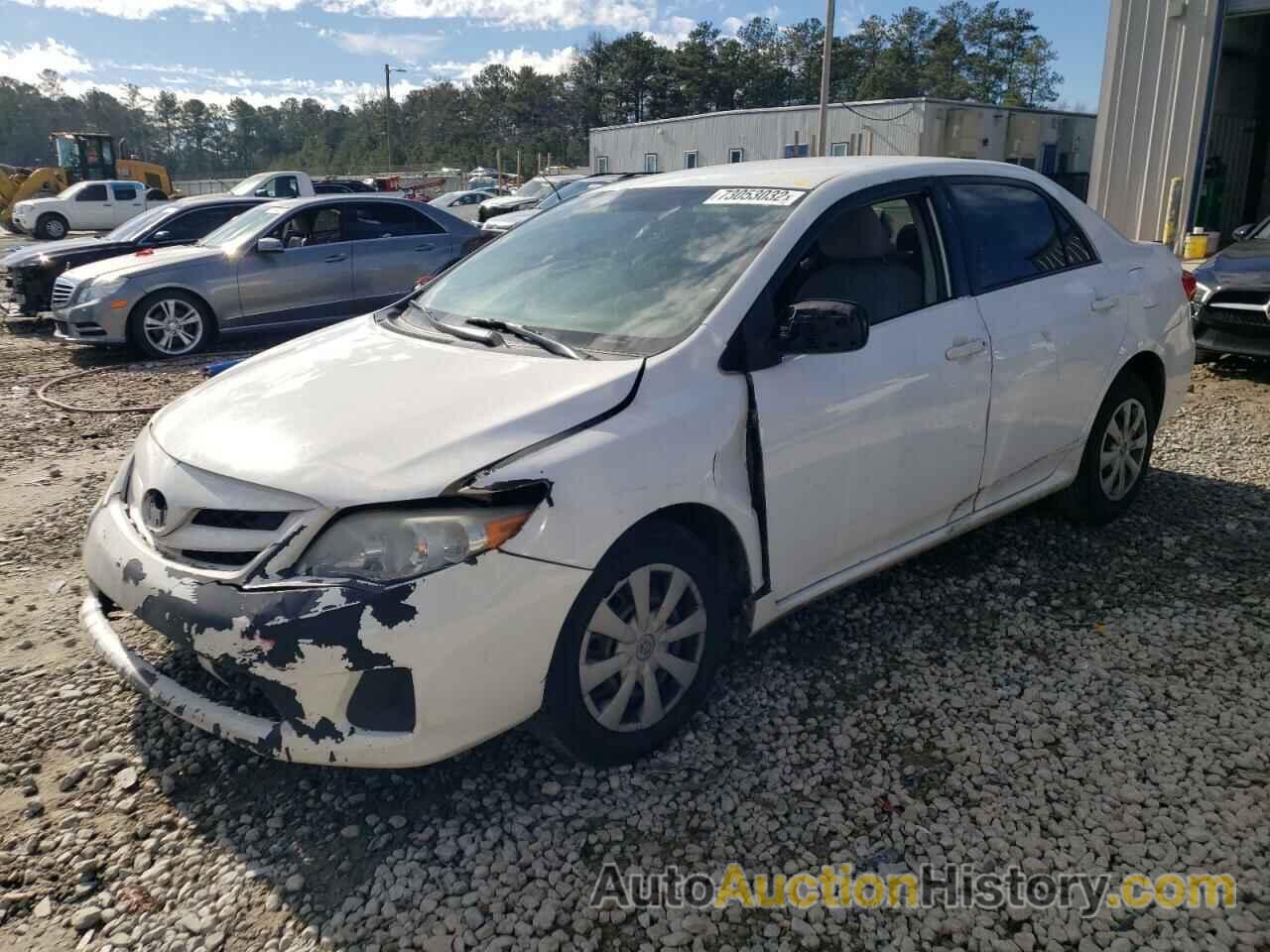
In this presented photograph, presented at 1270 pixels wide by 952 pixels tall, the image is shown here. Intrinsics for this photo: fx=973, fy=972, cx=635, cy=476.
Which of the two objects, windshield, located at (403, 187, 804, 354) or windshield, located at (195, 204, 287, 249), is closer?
windshield, located at (403, 187, 804, 354)

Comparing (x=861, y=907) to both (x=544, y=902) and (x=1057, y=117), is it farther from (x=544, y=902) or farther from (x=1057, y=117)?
(x=1057, y=117)

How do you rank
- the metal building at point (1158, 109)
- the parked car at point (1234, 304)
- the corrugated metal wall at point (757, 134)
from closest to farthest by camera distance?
the parked car at point (1234, 304)
the metal building at point (1158, 109)
the corrugated metal wall at point (757, 134)

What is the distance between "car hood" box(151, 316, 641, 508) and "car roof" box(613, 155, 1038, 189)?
1.11 metres

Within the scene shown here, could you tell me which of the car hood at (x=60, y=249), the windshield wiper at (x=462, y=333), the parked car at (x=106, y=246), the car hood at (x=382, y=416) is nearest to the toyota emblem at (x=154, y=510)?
the car hood at (x=382, y=416)

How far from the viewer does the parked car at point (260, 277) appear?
9.22 metres

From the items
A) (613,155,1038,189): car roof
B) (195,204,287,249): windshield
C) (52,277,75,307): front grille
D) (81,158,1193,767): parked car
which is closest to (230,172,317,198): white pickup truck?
(195,204,287,249): windshield

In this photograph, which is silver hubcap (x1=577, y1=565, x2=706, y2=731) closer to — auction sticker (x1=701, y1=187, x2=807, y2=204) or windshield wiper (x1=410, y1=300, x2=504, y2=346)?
windshield wiper (x1=410, y1=300, x2=504, y2=346)

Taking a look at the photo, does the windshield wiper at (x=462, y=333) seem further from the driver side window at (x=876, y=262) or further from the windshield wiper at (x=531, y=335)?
the driver side window at (x=876, y=262)

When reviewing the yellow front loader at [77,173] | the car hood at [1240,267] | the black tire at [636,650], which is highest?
the yellow front loader at [77,173]

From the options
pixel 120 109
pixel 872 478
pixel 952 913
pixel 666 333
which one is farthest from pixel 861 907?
pixel 120 109

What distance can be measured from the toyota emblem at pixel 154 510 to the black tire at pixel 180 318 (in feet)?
24.3

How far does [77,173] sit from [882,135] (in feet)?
87.8

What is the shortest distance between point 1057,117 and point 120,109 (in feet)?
336

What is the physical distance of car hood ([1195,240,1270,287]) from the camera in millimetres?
7508
